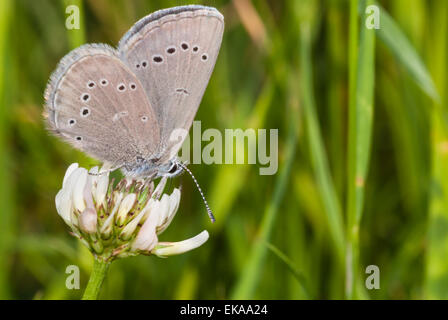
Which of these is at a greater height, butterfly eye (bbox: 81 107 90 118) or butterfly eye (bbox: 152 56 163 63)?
butterfly eye (bbox: 152 56 163 63)

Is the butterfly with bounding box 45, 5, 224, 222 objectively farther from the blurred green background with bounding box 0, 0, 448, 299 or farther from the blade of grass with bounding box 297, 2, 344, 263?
the blade of grass with bounding box 297, 2, 344, 263

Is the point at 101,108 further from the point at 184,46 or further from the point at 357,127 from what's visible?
the point at 357,127

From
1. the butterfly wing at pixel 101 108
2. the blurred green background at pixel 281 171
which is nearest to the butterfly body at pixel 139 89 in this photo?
the butterfly wing at pixel 101 108

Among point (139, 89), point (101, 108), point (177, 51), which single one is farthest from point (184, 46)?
point (101, 108)

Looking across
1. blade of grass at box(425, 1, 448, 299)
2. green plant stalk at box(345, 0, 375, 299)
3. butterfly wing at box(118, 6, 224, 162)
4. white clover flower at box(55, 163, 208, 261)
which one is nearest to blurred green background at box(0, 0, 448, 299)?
blade of grass at box(425, 1, 448, 299)
